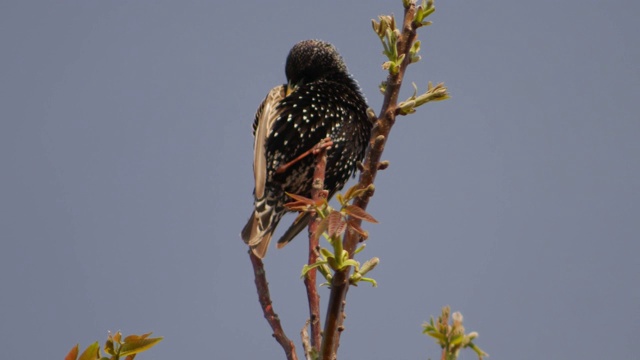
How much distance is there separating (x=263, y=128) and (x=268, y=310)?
3031 mm

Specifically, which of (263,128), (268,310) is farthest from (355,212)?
(263,128)

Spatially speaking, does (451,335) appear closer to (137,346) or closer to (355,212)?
(355,212)

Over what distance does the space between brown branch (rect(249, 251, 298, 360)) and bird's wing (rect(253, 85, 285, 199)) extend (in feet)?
6.39

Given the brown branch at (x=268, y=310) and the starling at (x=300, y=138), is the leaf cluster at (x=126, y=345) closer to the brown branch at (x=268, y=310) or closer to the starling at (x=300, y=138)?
the brown branch at (x=268, y=310)

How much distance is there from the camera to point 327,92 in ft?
18.6

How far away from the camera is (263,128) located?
533 cm

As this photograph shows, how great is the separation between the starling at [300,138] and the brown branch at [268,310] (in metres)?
2.32

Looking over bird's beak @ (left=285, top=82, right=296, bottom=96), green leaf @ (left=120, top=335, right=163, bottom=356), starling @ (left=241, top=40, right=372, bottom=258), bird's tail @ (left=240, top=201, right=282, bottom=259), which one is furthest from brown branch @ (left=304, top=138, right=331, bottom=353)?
bird's beak @ (left=285, top=82, right=296, bottom=96)

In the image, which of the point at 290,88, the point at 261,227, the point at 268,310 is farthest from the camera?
the point at 290,88

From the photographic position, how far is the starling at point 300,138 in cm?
528

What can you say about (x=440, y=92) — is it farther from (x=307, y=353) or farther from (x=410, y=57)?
(x=307, y=353)

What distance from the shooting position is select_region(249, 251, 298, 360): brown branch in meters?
2.18

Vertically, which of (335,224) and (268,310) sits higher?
(268,310)

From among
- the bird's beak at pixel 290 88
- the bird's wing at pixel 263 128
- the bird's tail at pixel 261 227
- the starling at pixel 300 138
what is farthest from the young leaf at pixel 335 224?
the bird's beak at pixel 290 88
